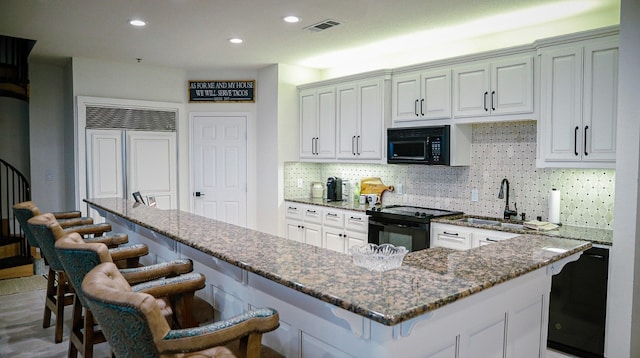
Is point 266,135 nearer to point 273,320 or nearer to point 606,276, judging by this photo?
point 606,276

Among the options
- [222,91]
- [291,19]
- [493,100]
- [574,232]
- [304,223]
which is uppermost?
[291,19]

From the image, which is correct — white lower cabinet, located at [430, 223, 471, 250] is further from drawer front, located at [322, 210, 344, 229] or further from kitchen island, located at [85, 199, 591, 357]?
kitchen island, located at [85, 199, 591, 357]

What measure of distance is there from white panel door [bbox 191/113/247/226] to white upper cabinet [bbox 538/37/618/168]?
158 inches

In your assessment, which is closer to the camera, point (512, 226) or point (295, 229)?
point (512, 226)

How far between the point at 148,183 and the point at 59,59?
6.34 feet

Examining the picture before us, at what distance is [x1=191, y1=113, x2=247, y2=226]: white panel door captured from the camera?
6.39 m

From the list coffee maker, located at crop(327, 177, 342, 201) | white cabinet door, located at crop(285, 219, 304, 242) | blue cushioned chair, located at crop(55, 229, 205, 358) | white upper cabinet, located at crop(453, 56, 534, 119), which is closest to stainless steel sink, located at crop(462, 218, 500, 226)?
white upper cabinet, located at crop(453, 56, 534, 119)

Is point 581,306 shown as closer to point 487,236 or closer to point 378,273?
point 487,236

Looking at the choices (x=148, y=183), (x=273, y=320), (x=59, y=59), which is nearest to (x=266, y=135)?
(x=148, y=183)

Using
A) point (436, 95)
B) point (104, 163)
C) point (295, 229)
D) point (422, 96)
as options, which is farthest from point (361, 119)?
point (104, 163)

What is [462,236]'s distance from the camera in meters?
3.99

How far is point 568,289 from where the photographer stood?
332 centimetres

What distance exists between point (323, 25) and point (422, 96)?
1.23 metres

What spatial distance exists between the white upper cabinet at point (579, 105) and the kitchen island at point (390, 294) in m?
1.22
